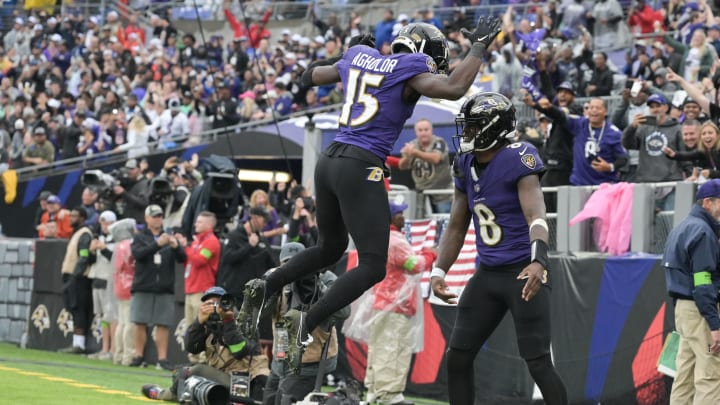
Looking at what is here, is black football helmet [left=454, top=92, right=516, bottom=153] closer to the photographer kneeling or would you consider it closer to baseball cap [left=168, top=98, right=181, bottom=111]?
the photographer kneeling

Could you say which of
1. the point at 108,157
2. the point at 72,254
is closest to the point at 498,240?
the point at 72,254

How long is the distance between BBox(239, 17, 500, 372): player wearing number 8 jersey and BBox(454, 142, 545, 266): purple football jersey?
0.53 meters

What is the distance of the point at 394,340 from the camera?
45.7ft

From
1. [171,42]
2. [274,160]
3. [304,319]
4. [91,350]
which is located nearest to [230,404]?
[304,319]

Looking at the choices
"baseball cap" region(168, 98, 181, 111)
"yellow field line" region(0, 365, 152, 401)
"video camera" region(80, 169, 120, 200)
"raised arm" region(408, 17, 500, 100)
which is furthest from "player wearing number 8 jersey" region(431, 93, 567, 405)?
"baseball cap" region(168, 98, 181, 111)

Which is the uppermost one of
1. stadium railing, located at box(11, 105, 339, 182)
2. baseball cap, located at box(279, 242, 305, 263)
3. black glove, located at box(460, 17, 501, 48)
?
stadium railing, located at box(11, 105, 339, 182)

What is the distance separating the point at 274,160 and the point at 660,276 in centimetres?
1176

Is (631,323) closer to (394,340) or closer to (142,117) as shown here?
(394,340)

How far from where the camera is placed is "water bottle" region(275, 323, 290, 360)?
9.85 metres

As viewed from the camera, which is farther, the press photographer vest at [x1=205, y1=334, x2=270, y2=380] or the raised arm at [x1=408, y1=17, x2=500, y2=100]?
the press photographer vest at [x1=205, y1=334, x2=270, y2=380]

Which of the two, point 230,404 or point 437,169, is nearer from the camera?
point 230,404

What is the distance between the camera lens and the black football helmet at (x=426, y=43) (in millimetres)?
8820

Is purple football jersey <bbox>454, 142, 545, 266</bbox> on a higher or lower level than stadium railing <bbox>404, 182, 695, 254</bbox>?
lower

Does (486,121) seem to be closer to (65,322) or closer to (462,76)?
(462,76)
